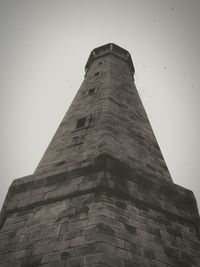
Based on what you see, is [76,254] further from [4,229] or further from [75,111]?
[75,111]

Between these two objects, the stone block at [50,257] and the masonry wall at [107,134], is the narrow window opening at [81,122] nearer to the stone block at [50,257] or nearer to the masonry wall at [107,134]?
the masonry wall at [107,134]

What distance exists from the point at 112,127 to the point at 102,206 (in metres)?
3.71

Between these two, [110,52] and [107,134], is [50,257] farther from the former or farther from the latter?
[110,52]

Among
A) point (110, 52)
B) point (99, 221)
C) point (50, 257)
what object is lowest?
point (50, 257)

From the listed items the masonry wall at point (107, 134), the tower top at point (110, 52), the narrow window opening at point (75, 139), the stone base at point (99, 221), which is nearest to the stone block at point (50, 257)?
the stone base at point (99, 221)

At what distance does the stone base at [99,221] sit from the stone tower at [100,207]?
0.02 metres

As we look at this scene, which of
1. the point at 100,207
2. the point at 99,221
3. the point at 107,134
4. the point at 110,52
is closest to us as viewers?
the point at 99,221

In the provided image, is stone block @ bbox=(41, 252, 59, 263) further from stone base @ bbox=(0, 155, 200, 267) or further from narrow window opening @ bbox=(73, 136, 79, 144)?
narrow window opening @ bbox=(73, 136, 79, 144)

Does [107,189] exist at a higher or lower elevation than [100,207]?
higher

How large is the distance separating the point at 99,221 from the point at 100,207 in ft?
1.38

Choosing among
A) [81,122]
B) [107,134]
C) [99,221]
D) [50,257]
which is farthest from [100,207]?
[81,122]

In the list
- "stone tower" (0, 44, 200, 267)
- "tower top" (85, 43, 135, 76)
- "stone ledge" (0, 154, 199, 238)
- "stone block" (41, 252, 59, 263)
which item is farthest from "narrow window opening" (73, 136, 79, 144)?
"tower top" (85, 43, 135, 76)

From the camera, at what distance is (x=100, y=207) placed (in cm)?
644

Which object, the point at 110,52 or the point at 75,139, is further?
the point at 110,52
